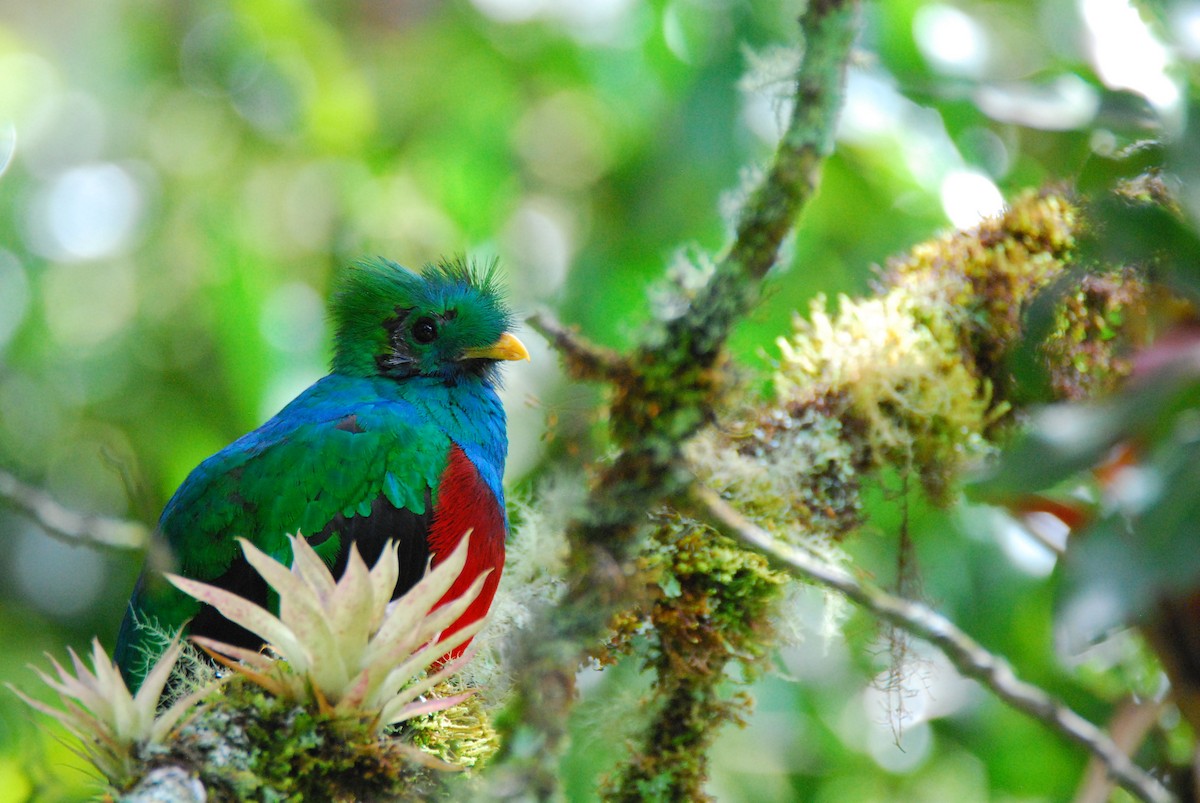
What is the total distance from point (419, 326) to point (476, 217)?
1.18 metres

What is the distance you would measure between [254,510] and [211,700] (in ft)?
3.34

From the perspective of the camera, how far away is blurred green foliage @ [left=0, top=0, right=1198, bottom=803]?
417 centimetres

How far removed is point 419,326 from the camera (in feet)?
11.4

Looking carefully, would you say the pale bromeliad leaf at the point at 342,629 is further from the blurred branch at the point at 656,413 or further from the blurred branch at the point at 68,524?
the blurred branch at the point at 68,524

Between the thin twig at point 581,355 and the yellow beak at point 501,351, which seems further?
the yellow beak at point 501,351

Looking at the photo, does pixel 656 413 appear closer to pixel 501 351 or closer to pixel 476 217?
pixel 501 351

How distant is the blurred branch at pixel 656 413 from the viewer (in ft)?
5.25

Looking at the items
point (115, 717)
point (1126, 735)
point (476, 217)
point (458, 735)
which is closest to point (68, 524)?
point (476, 217)

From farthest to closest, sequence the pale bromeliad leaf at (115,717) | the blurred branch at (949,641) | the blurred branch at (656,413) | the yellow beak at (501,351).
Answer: the yellow beak at (501,351)
the blurred branch at (949,641)
the pale bromeliad leaf at (115,717)
the blurred branch at (656,413)

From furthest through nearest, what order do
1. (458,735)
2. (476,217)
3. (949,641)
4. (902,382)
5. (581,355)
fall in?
(476,217)
(902,382)
(949,641)
(458,735)
(581,355)

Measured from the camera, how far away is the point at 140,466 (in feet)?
15.8

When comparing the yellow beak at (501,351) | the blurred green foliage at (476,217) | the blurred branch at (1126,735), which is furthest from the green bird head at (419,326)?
the blurred branch at (1126,735)

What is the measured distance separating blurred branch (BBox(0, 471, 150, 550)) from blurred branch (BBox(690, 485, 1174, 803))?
220cm

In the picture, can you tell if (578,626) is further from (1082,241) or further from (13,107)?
(13,107)
